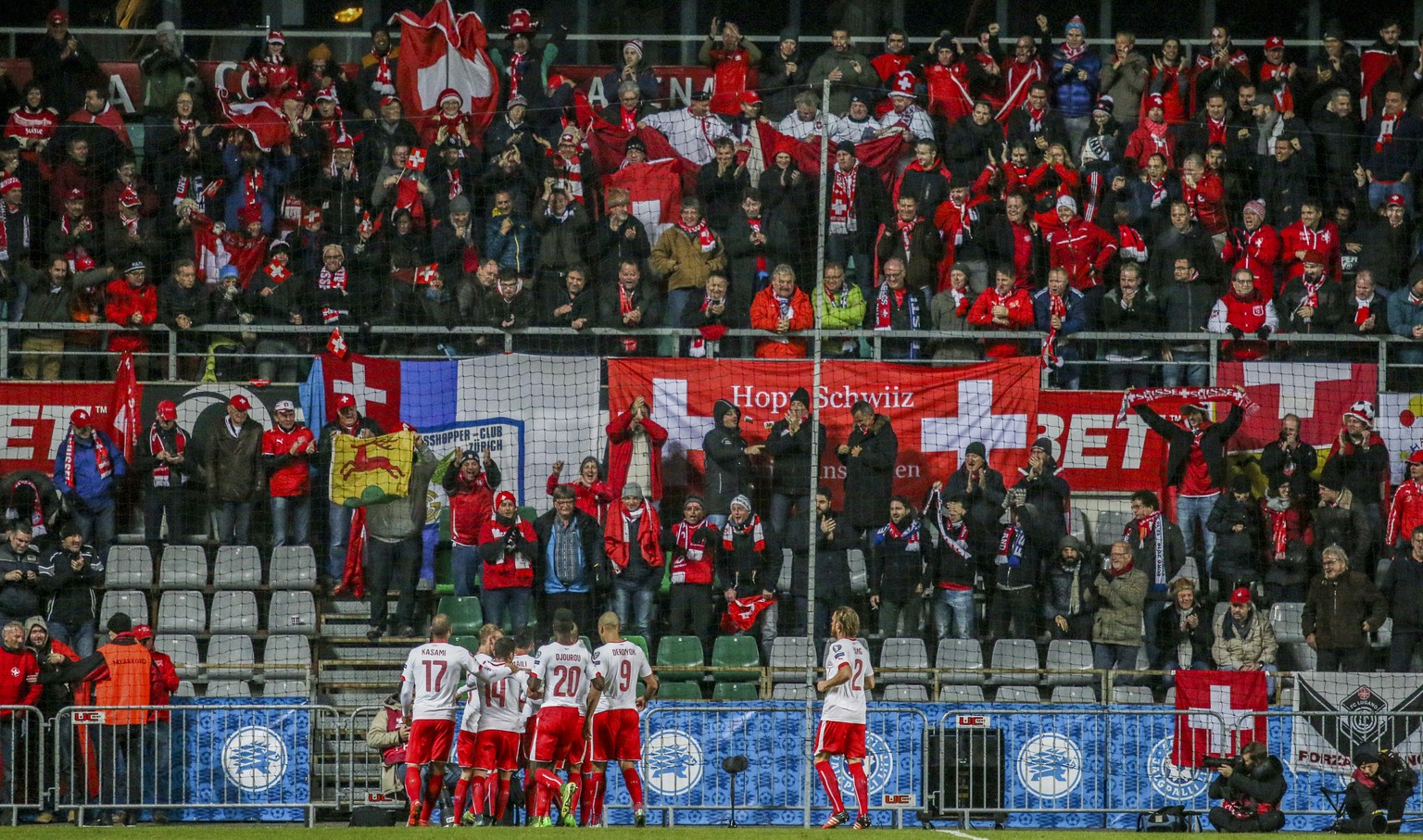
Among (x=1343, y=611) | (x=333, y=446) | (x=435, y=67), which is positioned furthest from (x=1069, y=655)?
(x=435, y=67)

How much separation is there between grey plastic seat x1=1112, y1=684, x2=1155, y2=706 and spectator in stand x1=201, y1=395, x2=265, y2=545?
871 centimetres

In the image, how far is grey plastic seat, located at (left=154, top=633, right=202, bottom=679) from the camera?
17047mm

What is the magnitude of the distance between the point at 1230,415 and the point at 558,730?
25.9 ft

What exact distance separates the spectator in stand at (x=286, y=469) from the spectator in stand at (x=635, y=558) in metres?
3.16

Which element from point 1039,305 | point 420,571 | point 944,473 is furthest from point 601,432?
point 1039,305

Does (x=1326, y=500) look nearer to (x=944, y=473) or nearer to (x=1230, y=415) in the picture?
(x=1230, y=415)

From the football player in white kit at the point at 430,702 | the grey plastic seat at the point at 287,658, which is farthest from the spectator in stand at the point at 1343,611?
the grey plastic seat at the point at 287,658

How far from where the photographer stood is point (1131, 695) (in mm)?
17172

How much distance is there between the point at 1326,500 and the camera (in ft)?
58.1

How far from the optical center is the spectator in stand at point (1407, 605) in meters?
17.1

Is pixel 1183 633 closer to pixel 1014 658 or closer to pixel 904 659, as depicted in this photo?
pixel 1014 658

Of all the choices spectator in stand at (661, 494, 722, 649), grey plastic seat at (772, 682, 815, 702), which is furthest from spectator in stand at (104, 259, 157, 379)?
grey plastic seat at (772, 682, 815, 702)

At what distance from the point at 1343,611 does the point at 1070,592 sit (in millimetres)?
2560

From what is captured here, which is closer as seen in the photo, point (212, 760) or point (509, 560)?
point (212, 760)
